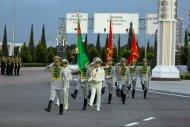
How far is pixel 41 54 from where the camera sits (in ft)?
279

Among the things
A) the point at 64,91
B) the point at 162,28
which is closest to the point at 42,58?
the point at 162,28

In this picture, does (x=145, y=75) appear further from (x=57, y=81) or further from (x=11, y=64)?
(x=11, y=64)

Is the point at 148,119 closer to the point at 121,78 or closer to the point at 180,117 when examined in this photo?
the point at 180,117

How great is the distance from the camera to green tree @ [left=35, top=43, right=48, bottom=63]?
8438cm

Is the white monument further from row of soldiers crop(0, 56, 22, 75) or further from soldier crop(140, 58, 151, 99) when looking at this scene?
soldier crop(140, 58, 151, 99)

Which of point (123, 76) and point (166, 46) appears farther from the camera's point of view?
point (166, 46)

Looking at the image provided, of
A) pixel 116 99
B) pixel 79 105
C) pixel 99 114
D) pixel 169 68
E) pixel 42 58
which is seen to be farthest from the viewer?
pixel 42 58

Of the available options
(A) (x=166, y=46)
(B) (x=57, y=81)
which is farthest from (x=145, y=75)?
(A) (x=166, y=46)

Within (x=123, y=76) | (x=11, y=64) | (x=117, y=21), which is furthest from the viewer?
(x=117, y=21)

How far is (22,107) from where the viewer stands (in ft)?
62.4

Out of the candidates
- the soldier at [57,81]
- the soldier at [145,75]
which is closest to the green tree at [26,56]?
the soldier at [145,75]

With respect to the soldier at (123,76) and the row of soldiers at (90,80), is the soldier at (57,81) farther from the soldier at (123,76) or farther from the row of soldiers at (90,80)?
the soldier at (123,76)

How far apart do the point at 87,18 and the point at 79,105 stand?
49.4 meters

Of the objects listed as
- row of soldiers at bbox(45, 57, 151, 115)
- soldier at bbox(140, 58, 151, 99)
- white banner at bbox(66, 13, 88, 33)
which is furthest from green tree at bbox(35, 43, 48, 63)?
row of soldiers at bbox(45, 57, 151, 115)
